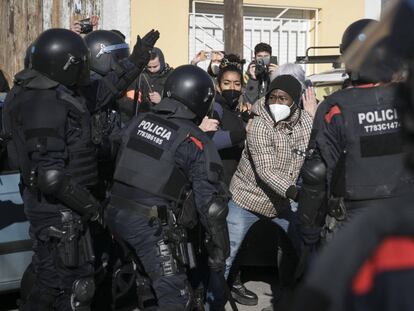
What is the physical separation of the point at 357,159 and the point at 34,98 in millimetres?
1757

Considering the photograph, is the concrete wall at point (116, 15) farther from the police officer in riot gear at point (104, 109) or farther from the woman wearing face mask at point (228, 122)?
the police officer in riot gear at point (104, 109)

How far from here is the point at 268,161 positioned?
14.1 ft

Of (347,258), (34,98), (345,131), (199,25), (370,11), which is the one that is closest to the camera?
(347,258)

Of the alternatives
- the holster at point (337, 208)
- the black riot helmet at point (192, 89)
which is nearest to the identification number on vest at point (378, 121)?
the holster at point (337, 208)

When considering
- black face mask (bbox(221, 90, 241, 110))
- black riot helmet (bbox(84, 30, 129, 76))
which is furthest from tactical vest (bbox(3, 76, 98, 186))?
black face mask (bbox(221, 90, 241, 110))

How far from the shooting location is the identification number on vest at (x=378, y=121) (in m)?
3.28

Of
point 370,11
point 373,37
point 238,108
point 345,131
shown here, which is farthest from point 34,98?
point 370,11

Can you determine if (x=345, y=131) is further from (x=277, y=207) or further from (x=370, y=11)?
(x=370, y=11)

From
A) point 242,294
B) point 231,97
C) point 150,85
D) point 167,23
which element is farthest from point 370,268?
point 167,23

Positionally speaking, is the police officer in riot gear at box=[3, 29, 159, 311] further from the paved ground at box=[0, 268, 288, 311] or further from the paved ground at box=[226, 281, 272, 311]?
the paved ground at box=[226, 281, 272, 311]

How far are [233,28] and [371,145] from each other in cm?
600

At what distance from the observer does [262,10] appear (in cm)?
1203

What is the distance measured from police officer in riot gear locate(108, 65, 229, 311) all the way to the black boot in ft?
4.99

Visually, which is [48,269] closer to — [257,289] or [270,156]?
[270,156]
